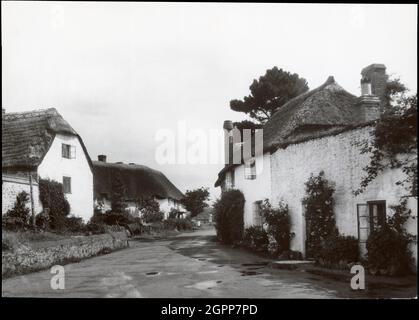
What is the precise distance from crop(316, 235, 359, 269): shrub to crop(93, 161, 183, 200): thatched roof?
11.0m

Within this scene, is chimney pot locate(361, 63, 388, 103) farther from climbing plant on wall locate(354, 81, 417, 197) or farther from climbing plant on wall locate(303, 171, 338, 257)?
climbing plant on wall locate(354, 81, 417, 197)

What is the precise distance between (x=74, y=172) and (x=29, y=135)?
445 centimetres

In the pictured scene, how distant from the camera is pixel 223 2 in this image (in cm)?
923

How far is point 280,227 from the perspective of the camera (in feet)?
50.5

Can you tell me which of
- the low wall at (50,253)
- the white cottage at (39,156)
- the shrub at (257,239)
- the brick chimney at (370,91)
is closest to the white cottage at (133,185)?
the white cottage at (39,156)

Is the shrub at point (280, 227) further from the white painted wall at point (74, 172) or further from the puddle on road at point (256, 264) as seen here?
the white painted wall at point (74, 172)

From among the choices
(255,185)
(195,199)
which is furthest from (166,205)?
(255,185)

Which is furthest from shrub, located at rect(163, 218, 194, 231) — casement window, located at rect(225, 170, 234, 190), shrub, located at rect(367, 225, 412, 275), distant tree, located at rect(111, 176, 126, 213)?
shrub, located at rect(367, 225, 412, 275)

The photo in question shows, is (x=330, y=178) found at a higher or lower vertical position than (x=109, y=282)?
higher

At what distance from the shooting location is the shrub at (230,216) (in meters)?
21.1
